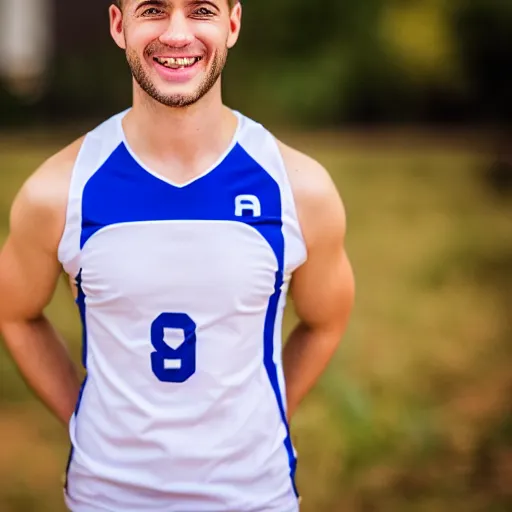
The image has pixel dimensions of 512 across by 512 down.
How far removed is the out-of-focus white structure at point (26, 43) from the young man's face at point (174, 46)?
11.8 m

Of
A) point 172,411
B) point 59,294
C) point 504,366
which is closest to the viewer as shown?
point 172,411

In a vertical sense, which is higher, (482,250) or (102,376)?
(102,376)

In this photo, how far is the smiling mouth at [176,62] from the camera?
172cm

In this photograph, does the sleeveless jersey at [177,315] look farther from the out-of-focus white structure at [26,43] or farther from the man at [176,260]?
the out-of-focus white structure at [26,43]

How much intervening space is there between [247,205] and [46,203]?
0.40 m

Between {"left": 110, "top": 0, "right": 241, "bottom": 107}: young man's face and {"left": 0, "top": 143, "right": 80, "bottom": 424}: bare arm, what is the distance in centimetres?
27

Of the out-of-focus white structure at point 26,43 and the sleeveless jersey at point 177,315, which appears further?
the out-of-focus white structure at point 26,43

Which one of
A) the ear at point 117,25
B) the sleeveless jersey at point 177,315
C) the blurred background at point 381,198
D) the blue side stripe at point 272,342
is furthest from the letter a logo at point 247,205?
the blurred background at point 381,198

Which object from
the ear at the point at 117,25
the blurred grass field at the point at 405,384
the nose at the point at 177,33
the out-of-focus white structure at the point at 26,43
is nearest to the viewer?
the nose at the point at 177,33

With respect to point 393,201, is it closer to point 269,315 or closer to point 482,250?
point 482,250

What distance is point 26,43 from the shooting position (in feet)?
45.1

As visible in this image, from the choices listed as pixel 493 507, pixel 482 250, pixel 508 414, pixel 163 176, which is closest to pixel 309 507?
pixel 493 507

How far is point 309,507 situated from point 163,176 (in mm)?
2458

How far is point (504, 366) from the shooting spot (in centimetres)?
548
